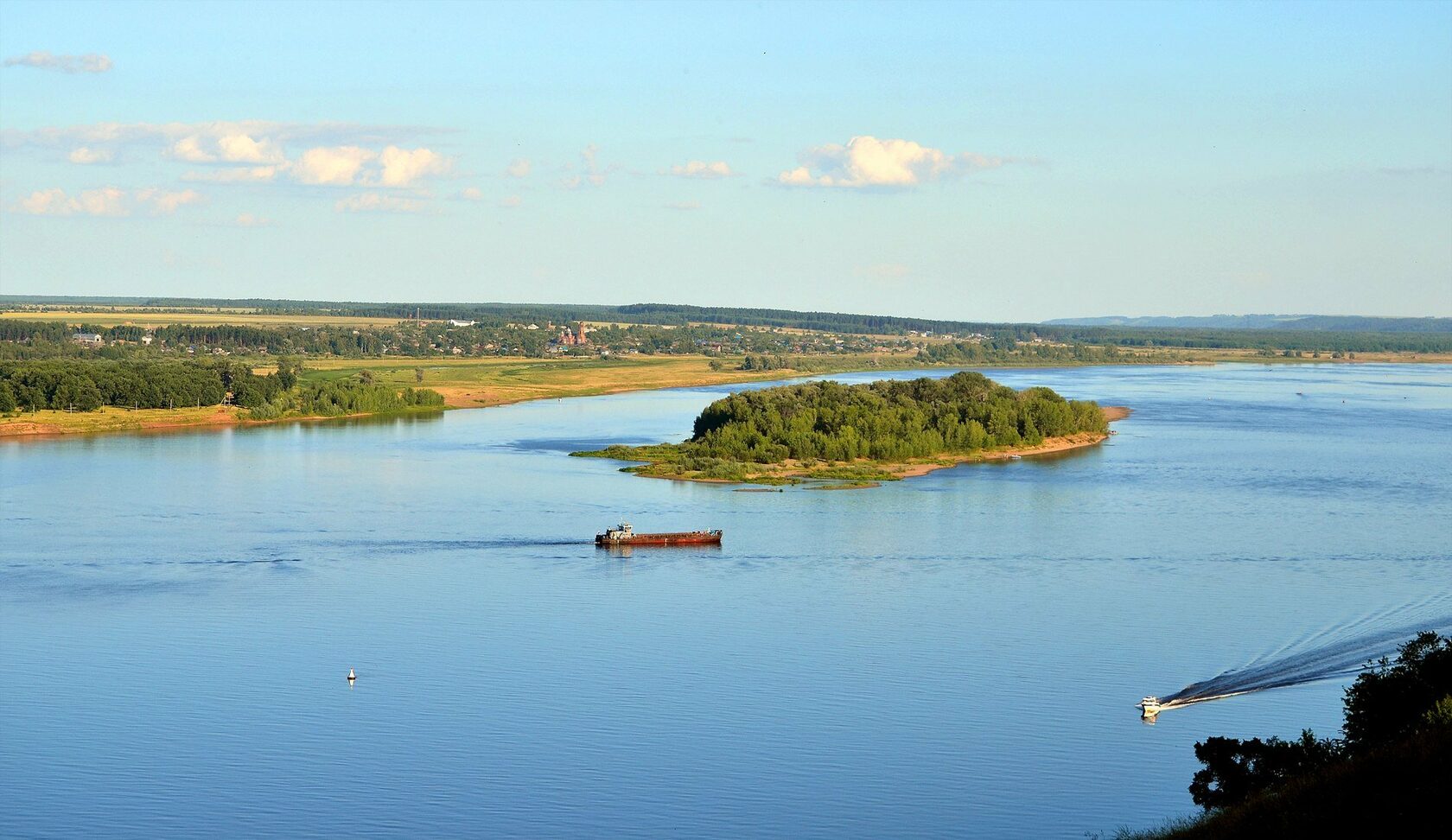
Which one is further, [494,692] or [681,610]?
[681,610]

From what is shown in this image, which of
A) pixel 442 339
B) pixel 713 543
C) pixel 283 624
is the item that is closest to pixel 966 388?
pixel 713 543

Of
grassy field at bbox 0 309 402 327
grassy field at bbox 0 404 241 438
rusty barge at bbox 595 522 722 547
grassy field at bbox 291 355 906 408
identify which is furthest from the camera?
grassy field at bbox 0 309 402 327

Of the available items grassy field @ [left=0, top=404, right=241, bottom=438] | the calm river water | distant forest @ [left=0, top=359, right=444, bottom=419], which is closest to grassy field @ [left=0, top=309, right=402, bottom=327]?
distant forest @ [left=0, top=359, right=444, bottom=419]

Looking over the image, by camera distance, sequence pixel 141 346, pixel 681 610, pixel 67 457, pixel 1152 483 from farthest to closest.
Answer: pixel 141 346
pixel 67 457
pixel 1152 483
pixel 681 610

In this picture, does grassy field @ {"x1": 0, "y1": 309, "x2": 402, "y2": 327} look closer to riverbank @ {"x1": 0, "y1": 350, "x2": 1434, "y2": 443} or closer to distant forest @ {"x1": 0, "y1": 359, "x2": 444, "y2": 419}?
riverbank @ {"x1": 0, "y1": 350, "x2": 1434, "y2": 443}

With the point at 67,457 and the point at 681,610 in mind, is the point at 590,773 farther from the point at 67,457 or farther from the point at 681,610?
the point at 67,457

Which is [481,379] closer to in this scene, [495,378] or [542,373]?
[495,378]

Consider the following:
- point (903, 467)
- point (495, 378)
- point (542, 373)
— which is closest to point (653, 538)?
point (903, 467)

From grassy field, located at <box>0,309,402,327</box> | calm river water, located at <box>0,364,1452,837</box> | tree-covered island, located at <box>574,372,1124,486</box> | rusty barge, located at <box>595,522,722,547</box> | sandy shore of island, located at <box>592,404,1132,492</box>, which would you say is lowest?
calm river water, located at <box>0,364,1452,837</box>
